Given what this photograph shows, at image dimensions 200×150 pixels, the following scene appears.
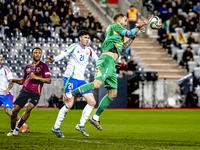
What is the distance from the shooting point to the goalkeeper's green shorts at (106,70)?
7539 mm

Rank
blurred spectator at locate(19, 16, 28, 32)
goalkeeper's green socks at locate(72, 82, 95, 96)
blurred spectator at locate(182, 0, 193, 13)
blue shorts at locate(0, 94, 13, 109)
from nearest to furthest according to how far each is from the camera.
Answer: goalkeeper's green socks at locate(72, 82, 95, 96) → blue shorts at locate(0, 94, 13, 109) → blurred spectator at locate(19, 16, 28, 32) → blurred spectator at locate(182, 0, 193, 13)

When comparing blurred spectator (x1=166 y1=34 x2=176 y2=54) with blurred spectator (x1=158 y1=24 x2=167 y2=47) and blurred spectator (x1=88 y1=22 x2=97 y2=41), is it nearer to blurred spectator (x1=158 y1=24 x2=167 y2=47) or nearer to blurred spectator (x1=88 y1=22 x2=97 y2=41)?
blurred spectator (x1=158 y1=24 x2=167 y2=47)

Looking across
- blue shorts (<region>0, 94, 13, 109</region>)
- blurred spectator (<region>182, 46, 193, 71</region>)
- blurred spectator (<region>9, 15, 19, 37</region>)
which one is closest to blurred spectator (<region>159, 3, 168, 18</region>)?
blurred spectator (<region>182, 46, 193, 71</region>)

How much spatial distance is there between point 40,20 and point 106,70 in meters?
15.1

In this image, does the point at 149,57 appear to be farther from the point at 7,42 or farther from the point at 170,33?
the point at 7,42

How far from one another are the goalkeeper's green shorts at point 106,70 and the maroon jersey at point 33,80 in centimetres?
114

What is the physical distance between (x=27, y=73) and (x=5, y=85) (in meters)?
1.14

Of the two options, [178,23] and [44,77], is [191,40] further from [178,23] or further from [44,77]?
[44,77]

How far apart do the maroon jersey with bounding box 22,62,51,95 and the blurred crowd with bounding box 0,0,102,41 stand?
44.5 feet

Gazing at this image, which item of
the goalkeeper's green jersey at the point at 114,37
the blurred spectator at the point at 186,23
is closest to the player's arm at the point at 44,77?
the goalkeeper's green jersey at the point at 114,37

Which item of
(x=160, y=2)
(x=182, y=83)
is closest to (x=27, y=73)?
(x=182, y=83)

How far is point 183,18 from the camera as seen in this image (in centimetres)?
2583

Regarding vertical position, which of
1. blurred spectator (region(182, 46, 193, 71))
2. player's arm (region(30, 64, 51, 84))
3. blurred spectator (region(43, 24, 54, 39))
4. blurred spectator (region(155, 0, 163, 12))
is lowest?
blurred spectator (region(182, 46, 193, 71))

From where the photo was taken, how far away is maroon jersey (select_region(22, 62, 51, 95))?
26.0 feet
